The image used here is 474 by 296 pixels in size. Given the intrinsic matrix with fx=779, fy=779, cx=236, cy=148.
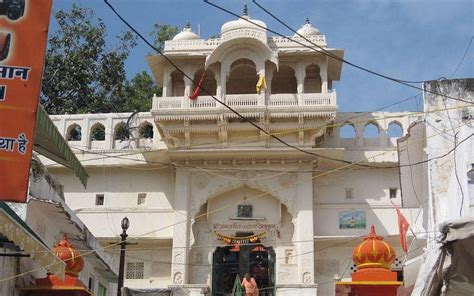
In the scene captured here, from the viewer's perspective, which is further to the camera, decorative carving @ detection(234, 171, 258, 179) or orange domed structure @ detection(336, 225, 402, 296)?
decorative carving @ detection(234, 171, 258, 179)

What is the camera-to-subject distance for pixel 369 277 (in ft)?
31.2

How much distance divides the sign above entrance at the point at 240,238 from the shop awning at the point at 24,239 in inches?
481

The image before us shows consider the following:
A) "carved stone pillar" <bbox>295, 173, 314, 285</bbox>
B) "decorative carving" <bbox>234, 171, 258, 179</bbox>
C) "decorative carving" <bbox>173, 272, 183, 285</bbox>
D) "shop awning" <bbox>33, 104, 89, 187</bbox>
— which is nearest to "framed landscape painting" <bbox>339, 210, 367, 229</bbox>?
"carved stone pillar" <bbox>295, 173, 314, 285</bbox>

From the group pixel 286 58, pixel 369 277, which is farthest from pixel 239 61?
pixel 369 277

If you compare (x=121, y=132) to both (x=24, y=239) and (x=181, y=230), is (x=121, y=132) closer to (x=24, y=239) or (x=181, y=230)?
(x=181, y=230)

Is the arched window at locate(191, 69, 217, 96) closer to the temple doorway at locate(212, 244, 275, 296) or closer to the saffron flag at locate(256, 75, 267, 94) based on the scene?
the saffron flag at locate(256, 75, 267, 94)

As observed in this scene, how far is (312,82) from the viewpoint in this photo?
24625 millimetres

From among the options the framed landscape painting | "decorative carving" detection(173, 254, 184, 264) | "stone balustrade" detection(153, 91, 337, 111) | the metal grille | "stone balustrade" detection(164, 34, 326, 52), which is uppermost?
"stone balustrade" detection(164, 34, 326, 52)

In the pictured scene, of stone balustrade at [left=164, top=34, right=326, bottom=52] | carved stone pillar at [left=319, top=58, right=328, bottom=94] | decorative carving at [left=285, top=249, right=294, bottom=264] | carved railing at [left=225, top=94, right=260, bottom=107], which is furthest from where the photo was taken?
stone balustrade at [left=164, top=34, right=326, bottom=52]

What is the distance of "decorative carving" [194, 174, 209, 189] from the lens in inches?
895

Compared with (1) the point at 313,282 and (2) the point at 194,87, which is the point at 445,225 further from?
(2) the point at 194,87

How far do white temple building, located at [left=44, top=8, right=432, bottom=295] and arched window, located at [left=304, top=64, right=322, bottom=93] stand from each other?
1.95ft

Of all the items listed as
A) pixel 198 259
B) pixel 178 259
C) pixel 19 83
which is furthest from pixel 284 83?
pixel 19 83

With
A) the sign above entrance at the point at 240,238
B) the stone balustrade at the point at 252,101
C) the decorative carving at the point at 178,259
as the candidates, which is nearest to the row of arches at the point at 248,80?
the stone balustrade at the point at 252,101
